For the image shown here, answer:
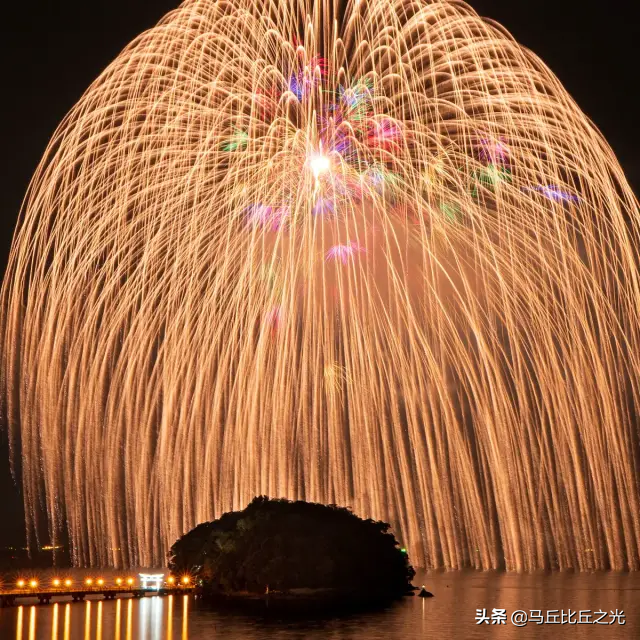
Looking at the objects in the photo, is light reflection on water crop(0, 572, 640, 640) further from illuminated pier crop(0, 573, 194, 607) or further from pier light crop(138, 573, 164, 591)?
pier light crop(138, 573, 164, 591)

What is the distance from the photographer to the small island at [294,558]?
59.0 meters

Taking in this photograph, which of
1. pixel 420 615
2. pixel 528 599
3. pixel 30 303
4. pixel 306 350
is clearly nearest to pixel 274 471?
pixel 306 350

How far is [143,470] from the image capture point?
52281mm

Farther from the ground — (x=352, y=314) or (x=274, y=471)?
(x=352, y=314)

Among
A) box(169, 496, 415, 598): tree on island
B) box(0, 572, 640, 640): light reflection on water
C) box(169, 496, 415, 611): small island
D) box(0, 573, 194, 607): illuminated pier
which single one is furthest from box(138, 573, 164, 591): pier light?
box(0, 572, 640, 640): light reflection on water

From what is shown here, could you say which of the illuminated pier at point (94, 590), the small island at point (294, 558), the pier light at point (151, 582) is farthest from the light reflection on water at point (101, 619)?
the small island at point (294, 558)

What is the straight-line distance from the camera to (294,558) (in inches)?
2317

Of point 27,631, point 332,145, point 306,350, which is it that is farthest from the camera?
point 306,350

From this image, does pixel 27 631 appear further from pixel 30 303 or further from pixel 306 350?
pixel 306 350

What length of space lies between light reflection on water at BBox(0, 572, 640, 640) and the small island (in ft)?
8.86

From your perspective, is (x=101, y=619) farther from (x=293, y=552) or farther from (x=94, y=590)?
(x=293, y=552)

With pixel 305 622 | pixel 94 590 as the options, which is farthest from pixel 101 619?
pixel 94 590

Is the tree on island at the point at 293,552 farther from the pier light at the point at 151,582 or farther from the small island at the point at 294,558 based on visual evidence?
the pier light at the point at 151,582

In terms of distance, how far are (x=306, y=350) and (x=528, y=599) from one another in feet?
84.8
